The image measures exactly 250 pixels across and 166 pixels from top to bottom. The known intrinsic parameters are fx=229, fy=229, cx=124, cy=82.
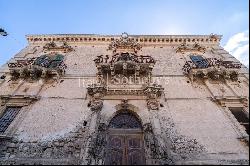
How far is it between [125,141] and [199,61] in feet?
24.3

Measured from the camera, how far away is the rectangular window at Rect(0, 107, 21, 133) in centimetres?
937

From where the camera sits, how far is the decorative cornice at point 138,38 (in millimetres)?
16250

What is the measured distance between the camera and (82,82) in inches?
465

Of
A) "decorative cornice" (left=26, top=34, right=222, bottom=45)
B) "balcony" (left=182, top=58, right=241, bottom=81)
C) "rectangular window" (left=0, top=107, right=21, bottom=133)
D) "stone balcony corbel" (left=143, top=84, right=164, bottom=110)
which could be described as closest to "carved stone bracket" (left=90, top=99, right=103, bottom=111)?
"stone balcony corbel" (left=143, top=84, right=164, bottom=110)

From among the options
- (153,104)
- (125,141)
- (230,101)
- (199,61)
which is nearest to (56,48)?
(153,104)

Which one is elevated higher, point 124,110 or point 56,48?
point 56,48

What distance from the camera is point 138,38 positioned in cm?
1623

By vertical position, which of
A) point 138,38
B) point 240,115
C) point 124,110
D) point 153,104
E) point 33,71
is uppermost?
point 138,38

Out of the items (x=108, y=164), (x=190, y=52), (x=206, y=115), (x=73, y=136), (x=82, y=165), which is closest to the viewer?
(x=82, y=165)

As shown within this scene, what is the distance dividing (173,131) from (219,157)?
1855 millimetres

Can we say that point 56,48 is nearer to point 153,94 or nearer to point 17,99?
point 17,99

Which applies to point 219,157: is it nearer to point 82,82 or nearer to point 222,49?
point 82,82

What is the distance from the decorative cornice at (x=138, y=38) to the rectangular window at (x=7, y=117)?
294 inches

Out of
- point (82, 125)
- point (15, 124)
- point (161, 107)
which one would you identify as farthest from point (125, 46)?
point (15, 124)
